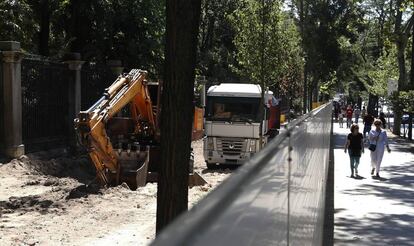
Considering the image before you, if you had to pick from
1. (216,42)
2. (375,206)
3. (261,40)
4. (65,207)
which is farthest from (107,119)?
(216,42)

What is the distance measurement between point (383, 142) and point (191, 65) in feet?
42.7

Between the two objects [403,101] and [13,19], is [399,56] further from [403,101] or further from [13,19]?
[13,19]

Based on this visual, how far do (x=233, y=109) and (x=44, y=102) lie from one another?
613cm

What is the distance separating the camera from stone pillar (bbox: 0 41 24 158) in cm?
1532

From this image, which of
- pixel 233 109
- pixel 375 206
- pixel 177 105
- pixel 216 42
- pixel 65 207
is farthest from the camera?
pixel 216 42

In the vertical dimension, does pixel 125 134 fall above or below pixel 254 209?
below

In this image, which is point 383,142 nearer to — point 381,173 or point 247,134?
point 381,173

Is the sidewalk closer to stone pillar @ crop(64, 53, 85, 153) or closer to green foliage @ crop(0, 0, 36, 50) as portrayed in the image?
stone pillar @ crop(64, 53, 85, 153)

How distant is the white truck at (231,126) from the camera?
19375mm

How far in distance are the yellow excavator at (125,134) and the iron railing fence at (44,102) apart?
88.3 inches

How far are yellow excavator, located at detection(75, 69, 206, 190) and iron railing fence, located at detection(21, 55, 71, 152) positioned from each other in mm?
2244

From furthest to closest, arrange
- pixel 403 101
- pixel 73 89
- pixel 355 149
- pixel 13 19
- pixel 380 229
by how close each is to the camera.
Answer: pixel 403 101
pixel 13 19
pixel 73 89
pixel 355 149
pixel 380 229

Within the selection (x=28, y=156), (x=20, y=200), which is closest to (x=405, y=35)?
(x=28, y=156)

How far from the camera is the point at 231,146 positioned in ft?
63.6
